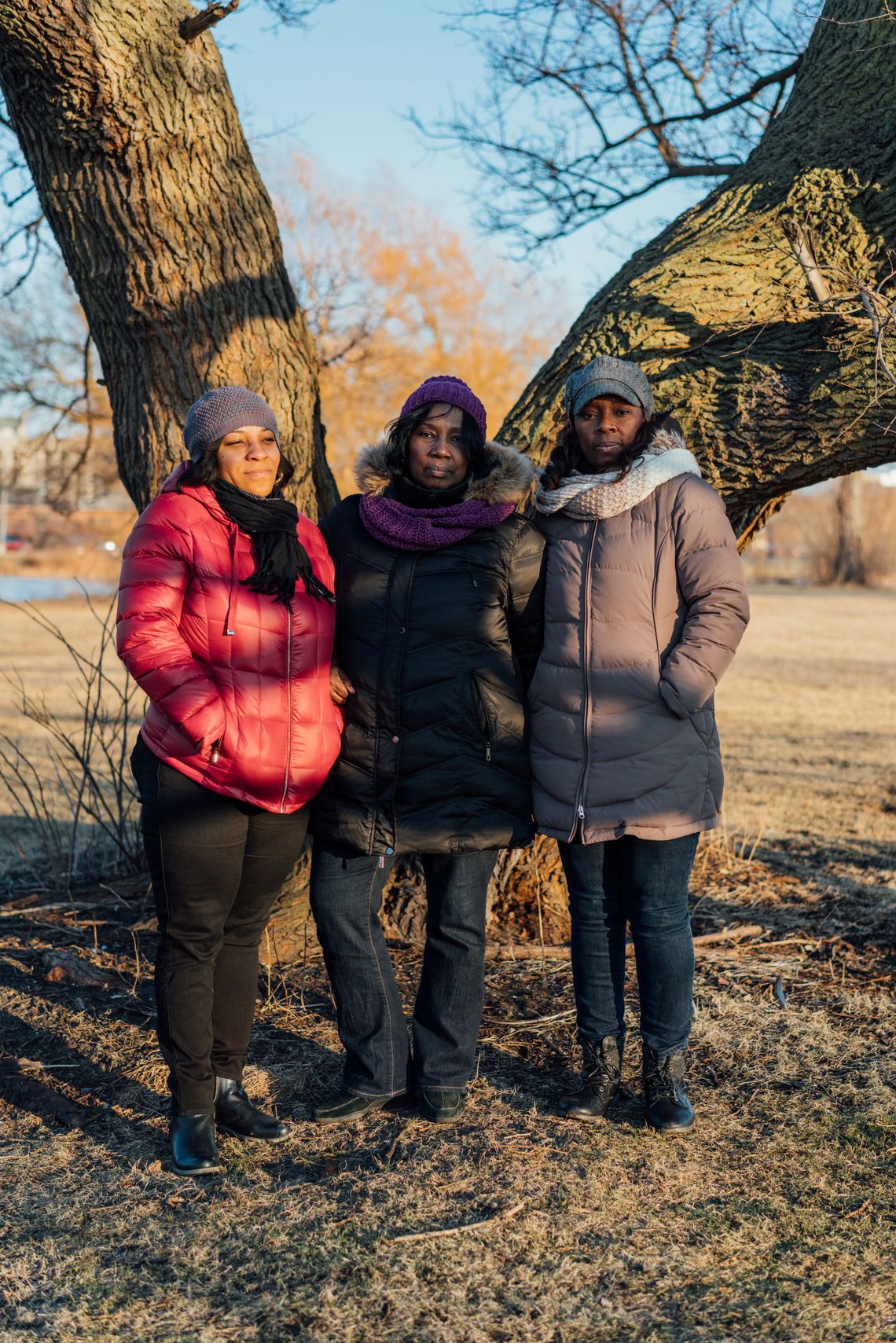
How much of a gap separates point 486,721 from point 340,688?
404 millimetres

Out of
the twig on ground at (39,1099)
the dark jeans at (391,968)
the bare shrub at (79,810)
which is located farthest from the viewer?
the bare shrub at (79,810)

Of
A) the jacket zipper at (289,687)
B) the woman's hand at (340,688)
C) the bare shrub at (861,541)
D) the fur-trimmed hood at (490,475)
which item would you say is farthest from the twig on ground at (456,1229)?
the bare shrub at (861,541)

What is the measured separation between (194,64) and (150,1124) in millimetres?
3561

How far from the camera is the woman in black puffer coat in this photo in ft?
10.3

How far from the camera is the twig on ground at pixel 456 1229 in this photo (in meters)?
2.66

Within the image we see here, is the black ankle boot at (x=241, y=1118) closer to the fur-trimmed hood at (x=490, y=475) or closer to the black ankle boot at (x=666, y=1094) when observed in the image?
the black ankle boot at (x=666, y=1094)

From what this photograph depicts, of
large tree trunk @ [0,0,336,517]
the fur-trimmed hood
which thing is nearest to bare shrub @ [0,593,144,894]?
large tree trunk @ [0,0,336,517]

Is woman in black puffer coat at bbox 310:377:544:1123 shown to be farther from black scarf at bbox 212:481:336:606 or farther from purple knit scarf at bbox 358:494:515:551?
black scarf at bbox 212:481:336:606

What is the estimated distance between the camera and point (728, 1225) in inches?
107

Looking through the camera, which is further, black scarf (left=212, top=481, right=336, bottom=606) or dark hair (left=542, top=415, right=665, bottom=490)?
dark hair (left=542, top=415, right=665, bottom=490)

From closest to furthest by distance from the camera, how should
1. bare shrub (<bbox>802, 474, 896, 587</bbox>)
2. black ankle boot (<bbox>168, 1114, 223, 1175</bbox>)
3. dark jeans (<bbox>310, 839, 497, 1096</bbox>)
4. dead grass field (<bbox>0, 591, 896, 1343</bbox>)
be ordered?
dead grass field (<bbox>0, 591, 896, 1343</bbox>) < black ankle boot (<bbox>168, 1114, 223, 1175</bbox>) < dark jeans (<bbox>310, 839, 497, 1096</bbox>) < bare shrub (<bbox>802, 474, 896, 587</bbox>)

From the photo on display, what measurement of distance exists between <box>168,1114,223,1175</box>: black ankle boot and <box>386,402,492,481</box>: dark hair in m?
1.78

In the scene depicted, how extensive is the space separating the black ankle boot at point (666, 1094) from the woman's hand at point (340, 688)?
1267 mm

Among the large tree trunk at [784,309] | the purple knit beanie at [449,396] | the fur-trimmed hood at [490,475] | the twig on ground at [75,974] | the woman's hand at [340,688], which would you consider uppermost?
the large tree trunk at [784,309]
